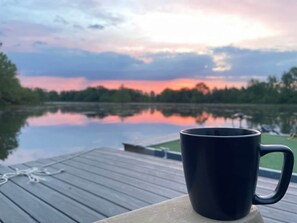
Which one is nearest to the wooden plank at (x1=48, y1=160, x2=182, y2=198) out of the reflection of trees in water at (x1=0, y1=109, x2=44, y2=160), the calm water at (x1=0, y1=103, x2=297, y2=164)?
the calm water at (x1=0, y1=103, x2=297, y2=164)

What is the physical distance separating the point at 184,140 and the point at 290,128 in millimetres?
3671

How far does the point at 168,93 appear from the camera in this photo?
9094mm

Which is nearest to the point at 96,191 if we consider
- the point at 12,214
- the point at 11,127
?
the point at 12,214

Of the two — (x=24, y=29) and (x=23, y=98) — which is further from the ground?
(x=24, y=29)

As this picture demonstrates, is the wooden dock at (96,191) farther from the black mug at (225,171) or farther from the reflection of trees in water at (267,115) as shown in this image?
the reflection of trees in water at (267,115)

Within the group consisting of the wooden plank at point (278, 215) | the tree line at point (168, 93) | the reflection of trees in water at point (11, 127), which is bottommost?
the reflection of trees in water at point (11, 127)

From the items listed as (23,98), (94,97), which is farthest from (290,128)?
(23,98)

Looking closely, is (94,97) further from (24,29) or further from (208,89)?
(208,89)

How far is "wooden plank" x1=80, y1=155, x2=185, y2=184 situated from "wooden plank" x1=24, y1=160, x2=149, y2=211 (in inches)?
13.7

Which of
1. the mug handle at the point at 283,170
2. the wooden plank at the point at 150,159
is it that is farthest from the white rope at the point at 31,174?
the mug handle at the point at 283,170

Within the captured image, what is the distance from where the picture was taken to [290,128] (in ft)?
12.7

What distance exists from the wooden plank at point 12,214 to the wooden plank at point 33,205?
0.02m

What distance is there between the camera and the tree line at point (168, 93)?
3738 mm

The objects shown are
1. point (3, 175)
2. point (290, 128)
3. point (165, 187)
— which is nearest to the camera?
point (165, 187)
